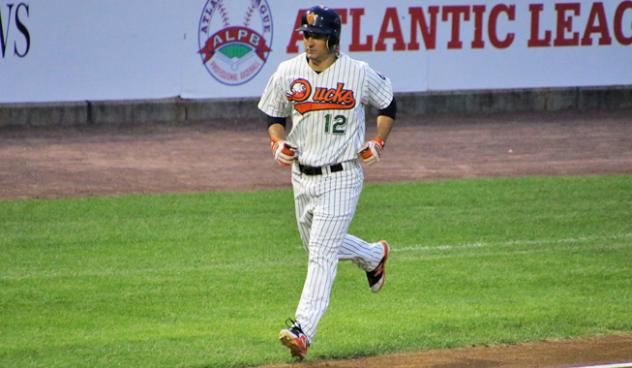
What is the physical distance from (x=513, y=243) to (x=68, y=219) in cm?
391

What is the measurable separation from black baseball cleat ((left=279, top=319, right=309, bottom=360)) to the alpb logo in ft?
33.6

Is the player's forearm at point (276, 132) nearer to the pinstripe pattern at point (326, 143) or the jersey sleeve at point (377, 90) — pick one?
the pinstripe pattern at point (326, 143)

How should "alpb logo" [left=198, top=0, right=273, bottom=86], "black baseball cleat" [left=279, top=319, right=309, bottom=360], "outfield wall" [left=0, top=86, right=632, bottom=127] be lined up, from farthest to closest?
"alpb logo" [left=198, top=0, right=273, bottom=86] < "outfield wall" [left=0, top=86, right=632, bottom=127] < "black baseball cleat" [left=279, top=319, right=309, bottom=360]

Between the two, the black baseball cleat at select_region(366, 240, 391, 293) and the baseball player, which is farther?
the black baseball cleat at select_region(366, 240, 391, 293)

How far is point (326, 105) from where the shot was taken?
727cm

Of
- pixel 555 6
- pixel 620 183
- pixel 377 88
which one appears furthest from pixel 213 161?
pixel 377 88

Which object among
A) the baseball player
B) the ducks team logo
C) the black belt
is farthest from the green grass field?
the ducks team logo

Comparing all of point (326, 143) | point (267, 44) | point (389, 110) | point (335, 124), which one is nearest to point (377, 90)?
point (389, 110)

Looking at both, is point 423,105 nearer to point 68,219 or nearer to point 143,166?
point 143,166

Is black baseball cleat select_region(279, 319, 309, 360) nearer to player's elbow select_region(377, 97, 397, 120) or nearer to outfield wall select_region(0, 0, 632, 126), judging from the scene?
player's elbow select_region(377, 97, 397, 120)

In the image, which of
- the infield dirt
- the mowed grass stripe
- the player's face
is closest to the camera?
the player's face

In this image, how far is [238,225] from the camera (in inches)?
448

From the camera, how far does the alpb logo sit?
55.4 ft

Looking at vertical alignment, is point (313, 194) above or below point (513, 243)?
above
